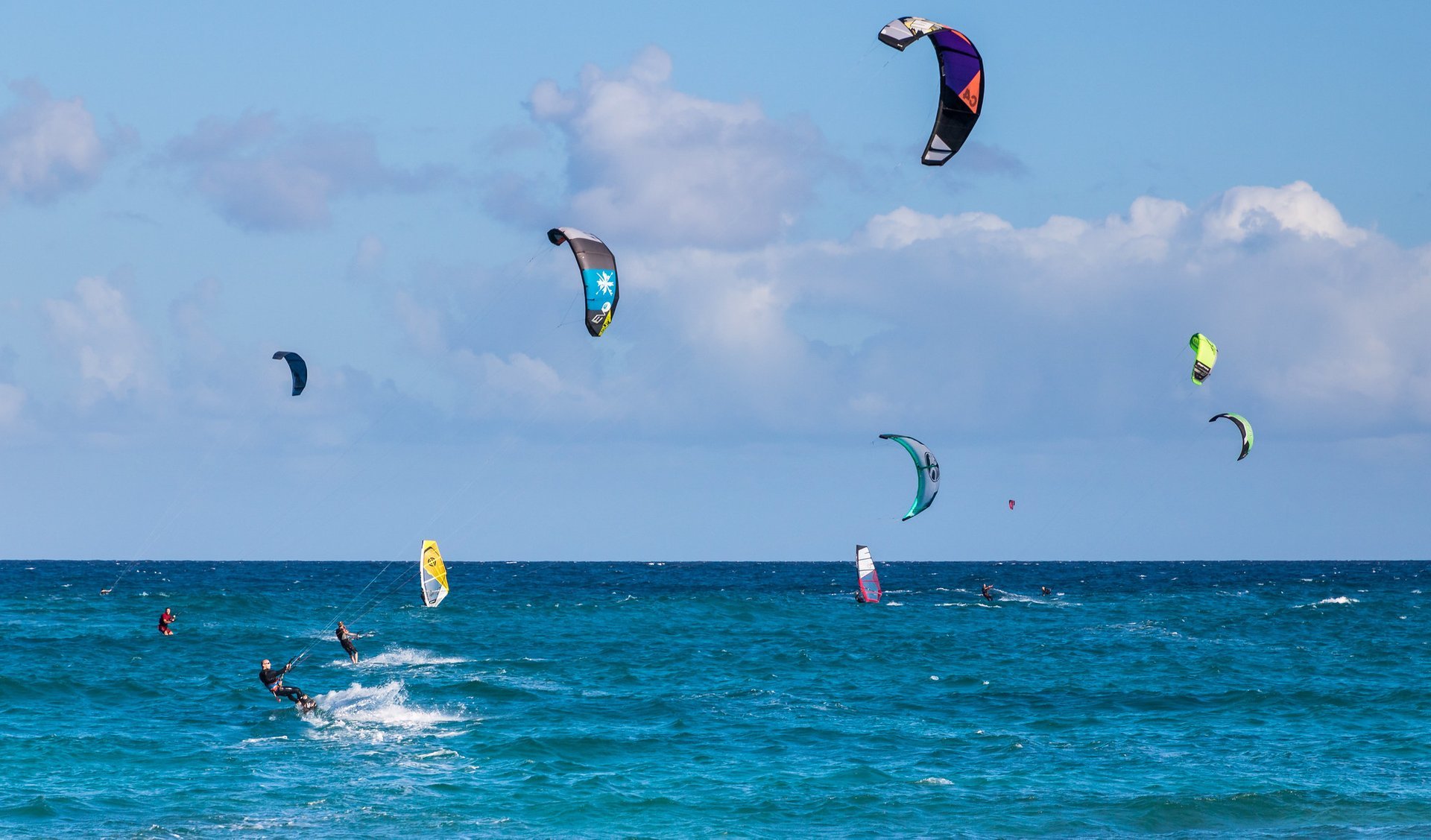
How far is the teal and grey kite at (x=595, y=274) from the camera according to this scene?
983 inches

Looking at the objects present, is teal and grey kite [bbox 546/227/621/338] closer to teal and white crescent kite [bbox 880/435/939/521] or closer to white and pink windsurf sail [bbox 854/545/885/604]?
teal and white crescent kite [bbox 880/435/939/521]

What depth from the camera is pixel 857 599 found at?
68188 mm

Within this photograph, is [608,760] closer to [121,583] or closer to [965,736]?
[965,736]

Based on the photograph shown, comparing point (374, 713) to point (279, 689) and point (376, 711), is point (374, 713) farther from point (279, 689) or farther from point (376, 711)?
point (279, 689)

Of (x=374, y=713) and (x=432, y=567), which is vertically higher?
(x=432, y=567)

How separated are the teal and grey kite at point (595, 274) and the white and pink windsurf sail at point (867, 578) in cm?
3717

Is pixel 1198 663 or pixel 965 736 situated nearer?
pixel 965 736

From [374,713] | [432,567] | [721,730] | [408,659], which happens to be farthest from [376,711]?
[432,567]

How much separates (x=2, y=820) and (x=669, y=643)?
2672cm

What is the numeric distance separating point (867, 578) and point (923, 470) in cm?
2246

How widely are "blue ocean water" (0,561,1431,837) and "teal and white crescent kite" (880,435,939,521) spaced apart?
423 centimetres

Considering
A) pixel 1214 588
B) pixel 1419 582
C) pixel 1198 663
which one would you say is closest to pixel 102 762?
pixel 1198 663

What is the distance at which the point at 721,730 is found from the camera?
92.1 feet

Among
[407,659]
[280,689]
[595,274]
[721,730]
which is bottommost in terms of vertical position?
[721,730]
